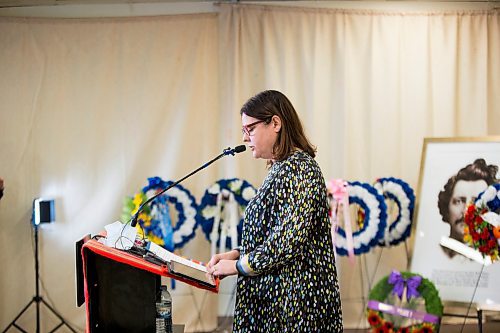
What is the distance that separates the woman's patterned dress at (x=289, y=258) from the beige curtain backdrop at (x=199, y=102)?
263 centimetres

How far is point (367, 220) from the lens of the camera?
14.0 ft

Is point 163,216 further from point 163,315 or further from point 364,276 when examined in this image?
point 163,315

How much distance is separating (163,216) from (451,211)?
6.21 ft

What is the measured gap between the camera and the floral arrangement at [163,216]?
4270mm

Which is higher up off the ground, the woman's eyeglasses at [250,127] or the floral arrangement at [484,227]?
the woman's eyeglasses at [250,127]

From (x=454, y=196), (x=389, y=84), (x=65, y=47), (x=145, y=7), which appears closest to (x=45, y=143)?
(x=65, y=47)

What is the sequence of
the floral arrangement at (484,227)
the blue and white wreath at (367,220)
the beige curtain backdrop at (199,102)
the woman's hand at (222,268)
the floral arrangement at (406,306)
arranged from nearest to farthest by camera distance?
the woman's hand at (222,268), the floral arrangement at (484,227), the floral arrangement at (406,306), the blue and white wreath at (367,220), the beige curtain backdrop at (199,102)

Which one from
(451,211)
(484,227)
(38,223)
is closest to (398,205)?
(451,211)

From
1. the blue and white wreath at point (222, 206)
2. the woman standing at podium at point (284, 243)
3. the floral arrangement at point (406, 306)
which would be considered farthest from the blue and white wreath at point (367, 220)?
the woman standing at podium at point (284, 243)

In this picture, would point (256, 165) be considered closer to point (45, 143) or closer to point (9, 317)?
point (45, 143)

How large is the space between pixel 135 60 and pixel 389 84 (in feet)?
6.22

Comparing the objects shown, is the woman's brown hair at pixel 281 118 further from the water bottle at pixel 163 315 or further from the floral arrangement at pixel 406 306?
the floral arrangement at pixel 406 306

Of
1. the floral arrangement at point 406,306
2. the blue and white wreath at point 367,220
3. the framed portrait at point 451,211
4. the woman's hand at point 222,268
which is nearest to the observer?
the woman's hand at point 222,268

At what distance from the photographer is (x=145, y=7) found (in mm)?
4676
